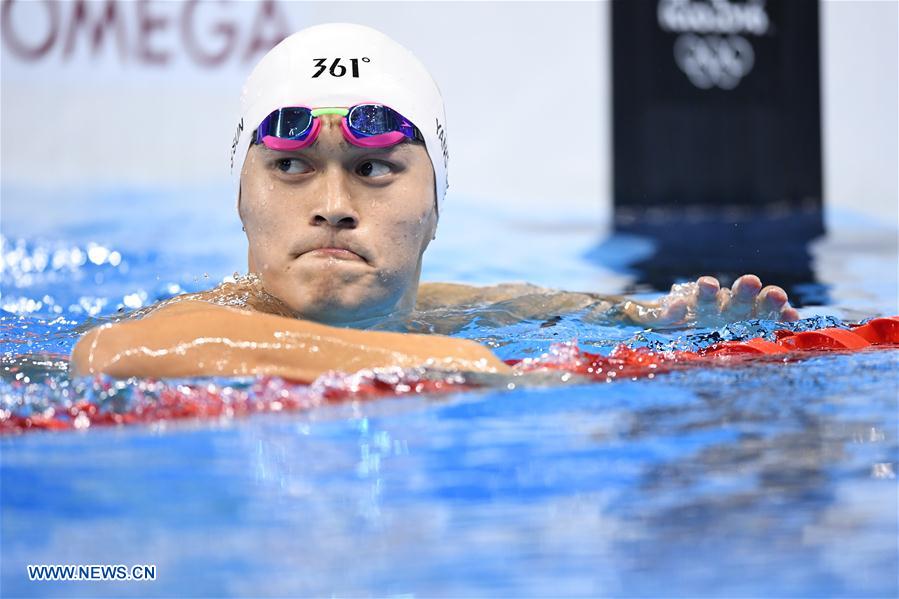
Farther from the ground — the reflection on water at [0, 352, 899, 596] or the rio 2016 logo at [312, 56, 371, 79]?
the rio 2016 logo at [312, 56, 371, 79]

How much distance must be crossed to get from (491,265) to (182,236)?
1.82 metres

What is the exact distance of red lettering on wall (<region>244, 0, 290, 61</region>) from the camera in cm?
716

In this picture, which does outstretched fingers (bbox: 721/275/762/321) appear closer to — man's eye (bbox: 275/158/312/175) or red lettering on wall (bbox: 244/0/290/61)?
man's eye (bbox: 275/158/312/175)

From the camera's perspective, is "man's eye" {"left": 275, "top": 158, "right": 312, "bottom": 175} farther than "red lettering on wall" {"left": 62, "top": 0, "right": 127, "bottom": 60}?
No

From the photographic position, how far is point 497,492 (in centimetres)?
167

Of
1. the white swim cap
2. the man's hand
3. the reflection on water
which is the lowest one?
the reflection on water

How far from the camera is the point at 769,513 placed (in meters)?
1.59

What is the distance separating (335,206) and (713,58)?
5.57 meters

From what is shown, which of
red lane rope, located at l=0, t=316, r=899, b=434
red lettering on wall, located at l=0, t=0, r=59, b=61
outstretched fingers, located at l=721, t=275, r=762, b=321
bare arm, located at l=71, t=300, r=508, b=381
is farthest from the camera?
red lettering on wall, located at l=0, t=0, r=59, b=61

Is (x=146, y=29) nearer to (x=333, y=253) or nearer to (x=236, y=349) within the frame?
(x=333, y=253)

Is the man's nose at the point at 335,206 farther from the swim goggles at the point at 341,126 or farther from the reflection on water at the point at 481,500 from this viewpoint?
the reflection on water at the point at 481,500

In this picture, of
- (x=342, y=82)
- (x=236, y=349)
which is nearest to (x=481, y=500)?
(x=236, y=349)

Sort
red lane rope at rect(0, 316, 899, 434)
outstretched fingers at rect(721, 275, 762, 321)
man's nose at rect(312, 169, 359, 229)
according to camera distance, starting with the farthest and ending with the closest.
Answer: outstretched fingers at rect(721, 275, 762, 321) < man's nose at rect(312, 169, 359, 229) < red lane rope at rect(0, 316, 899, 434)

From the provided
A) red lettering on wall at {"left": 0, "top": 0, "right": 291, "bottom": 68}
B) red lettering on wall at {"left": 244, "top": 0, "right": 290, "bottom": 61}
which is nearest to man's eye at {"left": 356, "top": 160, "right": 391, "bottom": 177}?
red lettering on wall at {"left": 0, "top": 0, "right": 291, "bottom": 68}
